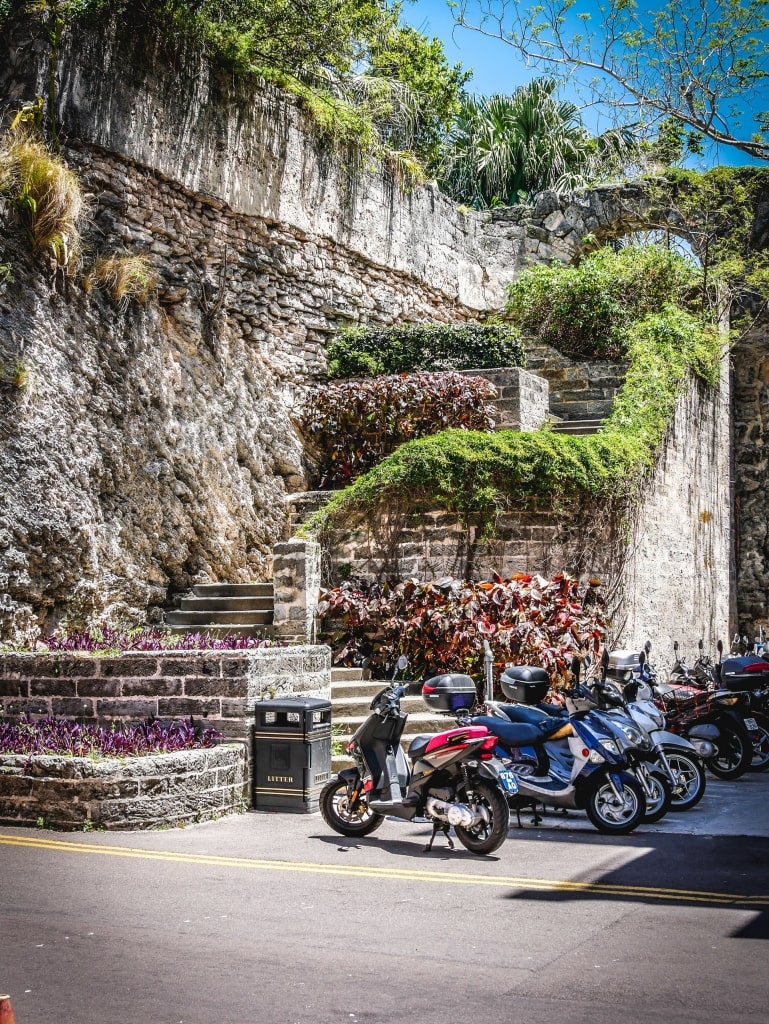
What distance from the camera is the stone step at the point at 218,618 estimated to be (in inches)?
450

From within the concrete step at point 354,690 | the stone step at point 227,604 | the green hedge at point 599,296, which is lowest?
the concrete step at point 354,690

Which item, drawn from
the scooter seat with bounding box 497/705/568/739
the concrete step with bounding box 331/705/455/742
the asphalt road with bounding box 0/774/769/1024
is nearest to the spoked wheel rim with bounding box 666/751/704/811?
the asphalt road with bounding box 0/774/769/1024

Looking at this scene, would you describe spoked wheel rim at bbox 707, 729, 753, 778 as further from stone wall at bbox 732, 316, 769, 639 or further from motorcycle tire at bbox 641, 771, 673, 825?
stone wall at bbox 732, 316, 769, 639

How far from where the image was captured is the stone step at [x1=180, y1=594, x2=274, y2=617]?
38.4ft

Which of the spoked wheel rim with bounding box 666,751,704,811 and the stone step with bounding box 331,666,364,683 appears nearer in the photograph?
the spoked wheel rim with bounding box 666,751,704,811

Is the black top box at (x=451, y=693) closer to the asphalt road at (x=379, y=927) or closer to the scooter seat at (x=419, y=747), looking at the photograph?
the scooter seat at (x=419, y=747)

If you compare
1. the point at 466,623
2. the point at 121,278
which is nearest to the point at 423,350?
the point at 121,278

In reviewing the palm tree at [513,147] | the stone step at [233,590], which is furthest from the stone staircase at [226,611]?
the palm tree at [513,147]

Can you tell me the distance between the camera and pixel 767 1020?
3801mm

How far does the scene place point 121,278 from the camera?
38.4ft

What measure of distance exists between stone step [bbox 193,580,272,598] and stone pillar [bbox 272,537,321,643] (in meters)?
0.88

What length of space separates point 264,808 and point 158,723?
3.09ft

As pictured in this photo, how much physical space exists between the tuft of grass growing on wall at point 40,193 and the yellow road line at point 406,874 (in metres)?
5.99

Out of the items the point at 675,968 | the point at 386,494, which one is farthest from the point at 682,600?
the point at 675,968
